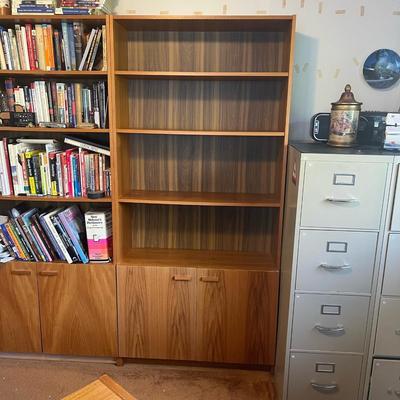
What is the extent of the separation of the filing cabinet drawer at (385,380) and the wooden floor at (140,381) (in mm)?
504

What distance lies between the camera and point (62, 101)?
195cm

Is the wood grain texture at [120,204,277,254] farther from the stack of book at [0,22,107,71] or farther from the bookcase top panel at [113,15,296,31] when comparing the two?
the bookcase top panel at [113,15,296,31]

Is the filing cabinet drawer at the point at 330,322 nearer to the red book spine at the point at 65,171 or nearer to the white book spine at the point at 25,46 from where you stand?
the red book spine at the point at 65,171

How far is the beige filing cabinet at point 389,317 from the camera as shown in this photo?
1.59m

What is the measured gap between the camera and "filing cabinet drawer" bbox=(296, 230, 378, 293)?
1.63 meters

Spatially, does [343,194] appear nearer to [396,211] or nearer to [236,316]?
[396,211]

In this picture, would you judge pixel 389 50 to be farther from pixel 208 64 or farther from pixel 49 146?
pixel 49 146

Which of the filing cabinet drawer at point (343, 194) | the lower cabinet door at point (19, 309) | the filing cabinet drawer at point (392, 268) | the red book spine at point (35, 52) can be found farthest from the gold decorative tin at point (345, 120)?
the lower cabinet door at point (19, 309)

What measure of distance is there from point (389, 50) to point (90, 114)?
5.16 ft

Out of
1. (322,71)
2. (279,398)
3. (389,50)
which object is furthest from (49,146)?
(389,50)

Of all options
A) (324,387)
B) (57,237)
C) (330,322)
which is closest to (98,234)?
(57,237)

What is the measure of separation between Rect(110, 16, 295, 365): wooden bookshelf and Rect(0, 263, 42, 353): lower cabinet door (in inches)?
18.9

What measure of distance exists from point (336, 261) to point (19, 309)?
1.66 meters

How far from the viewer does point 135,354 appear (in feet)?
6.95
